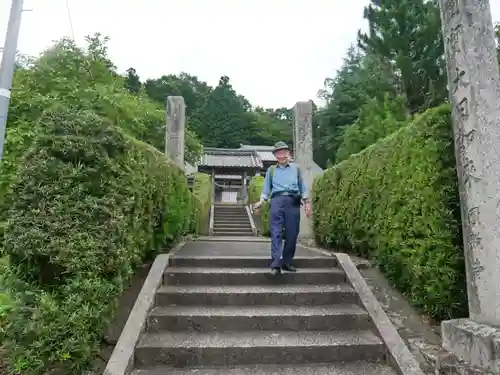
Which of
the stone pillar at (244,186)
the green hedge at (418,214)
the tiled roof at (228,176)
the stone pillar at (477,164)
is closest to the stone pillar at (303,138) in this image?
the green hedge at (418,214)

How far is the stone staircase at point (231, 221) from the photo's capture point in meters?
14.3

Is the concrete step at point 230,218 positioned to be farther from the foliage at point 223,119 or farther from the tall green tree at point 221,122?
the tall green tree at point 221,122

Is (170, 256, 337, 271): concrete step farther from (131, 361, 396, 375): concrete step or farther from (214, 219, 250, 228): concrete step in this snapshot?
(214, 219, 250, 228): concrete step

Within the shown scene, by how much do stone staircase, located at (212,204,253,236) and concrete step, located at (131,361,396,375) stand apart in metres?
10.8

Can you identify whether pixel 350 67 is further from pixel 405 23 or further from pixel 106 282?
pixel 106 282

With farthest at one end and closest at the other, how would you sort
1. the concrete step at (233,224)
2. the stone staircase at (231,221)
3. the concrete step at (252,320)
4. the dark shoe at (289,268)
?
the concrete step at (233,224) → the stone staircase at (231,221) → the dark shoe at (289,268) → the concrete step at (252,320)

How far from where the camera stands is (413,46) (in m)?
15.5

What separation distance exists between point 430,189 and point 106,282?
9.17 feet

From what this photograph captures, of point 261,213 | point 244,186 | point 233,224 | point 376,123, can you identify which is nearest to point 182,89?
point 244,186

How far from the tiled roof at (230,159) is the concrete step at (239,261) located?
1777cm

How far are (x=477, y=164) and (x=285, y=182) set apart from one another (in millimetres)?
1885

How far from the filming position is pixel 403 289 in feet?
12.1

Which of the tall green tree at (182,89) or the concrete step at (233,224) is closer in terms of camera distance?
the concrete step at (233,224)

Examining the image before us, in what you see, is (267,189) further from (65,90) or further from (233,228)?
(233,228)
